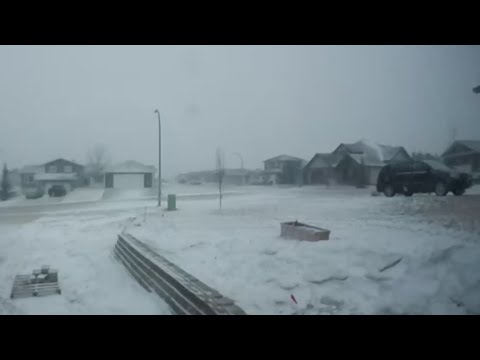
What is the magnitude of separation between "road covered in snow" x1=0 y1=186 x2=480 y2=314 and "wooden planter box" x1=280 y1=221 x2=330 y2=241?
0.16m

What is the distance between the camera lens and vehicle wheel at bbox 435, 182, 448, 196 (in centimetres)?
617

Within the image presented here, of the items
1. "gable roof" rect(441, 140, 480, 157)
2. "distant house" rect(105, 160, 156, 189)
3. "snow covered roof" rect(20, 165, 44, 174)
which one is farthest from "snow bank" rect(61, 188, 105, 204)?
"gable roof" rect(441, 140, 480, 157)

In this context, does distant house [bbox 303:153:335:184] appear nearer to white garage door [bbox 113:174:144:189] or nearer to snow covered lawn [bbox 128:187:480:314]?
snow covered lawn [bbox 128:187:480:314]

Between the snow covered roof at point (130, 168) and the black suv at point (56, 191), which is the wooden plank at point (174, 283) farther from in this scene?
the black suv at point (56, 191)

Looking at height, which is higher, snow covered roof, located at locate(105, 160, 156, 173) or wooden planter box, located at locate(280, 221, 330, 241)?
snow covered roof, located at locate(105, 160, 156, 173)

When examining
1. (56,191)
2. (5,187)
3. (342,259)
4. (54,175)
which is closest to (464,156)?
(342,259)

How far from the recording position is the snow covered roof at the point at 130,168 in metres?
10.9

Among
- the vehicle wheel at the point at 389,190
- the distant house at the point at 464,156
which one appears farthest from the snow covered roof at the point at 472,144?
the vehicle wheel at the point at 389,190

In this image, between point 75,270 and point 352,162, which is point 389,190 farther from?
point 75,270

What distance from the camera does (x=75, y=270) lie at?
584 centimetres

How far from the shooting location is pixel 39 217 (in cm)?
1143

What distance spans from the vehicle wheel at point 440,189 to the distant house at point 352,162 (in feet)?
3.08

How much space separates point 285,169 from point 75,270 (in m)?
4.35
